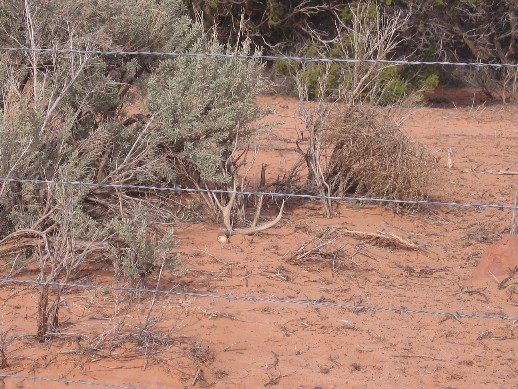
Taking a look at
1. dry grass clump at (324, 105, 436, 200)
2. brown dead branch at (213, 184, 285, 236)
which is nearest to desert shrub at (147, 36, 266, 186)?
brown dead branch at (213, 184, 285, 236)

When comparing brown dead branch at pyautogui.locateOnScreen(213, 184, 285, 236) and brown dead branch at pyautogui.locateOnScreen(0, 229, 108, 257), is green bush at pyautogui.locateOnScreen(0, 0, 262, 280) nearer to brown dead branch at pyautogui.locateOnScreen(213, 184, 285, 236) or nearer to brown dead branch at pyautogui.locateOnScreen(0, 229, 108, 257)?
brown dead branch at pyautogui.locateOnScreen(0, 229, 108, 257)

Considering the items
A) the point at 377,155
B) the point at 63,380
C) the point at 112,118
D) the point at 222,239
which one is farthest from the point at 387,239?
the point at 63,380

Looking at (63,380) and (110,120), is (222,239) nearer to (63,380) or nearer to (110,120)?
(110,120)

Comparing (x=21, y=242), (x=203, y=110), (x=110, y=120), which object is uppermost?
(x=203, y=110)

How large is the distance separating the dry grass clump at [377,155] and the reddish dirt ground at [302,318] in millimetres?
260

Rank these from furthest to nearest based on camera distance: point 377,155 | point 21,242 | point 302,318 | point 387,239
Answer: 1. point 377,155
2. point 387,239
3. point 21,242
4. point 302,318

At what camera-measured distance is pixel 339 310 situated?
5309 mm

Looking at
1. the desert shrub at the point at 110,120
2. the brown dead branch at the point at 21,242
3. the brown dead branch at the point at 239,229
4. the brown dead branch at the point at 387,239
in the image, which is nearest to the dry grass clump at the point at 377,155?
the brown dead branch at the point at 387,239

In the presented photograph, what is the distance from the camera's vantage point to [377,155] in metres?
7.33

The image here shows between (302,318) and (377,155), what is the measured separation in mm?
2506

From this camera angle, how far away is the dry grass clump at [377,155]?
7277 millimetres

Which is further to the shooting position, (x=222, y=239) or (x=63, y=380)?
(x=222, y=239)

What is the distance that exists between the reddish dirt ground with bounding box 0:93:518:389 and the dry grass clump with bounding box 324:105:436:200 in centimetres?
26

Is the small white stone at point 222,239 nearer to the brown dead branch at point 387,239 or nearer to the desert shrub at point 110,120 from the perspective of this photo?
the desert shrub at point 110,120
